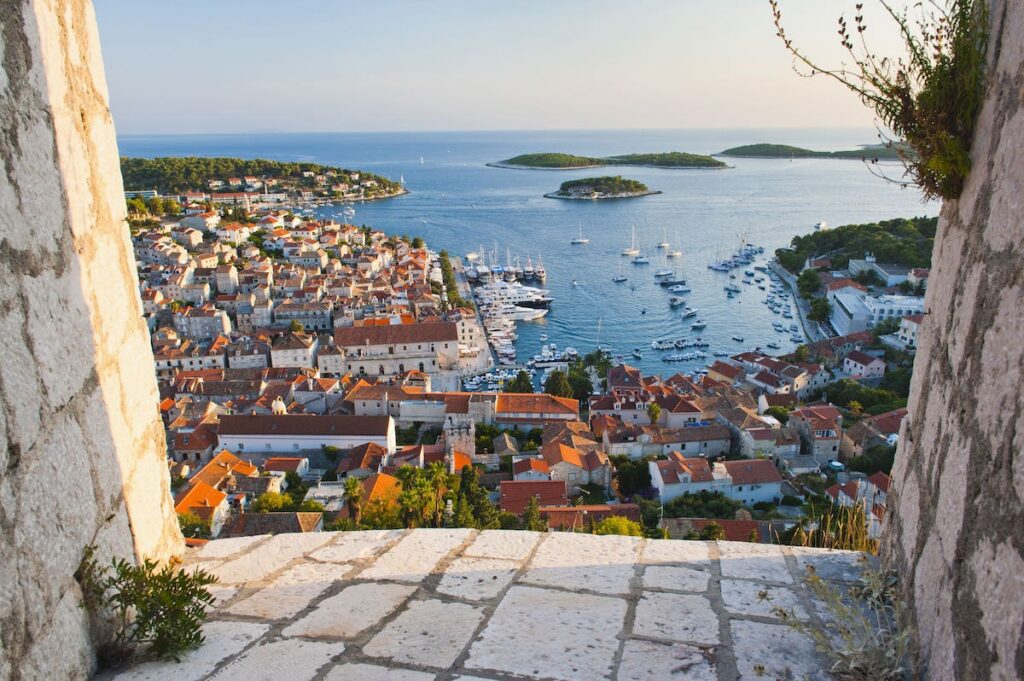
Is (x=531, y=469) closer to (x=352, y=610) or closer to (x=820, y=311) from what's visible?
(x=352, y=610)

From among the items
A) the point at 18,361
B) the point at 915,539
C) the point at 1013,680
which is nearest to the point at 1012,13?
the point at 915,539

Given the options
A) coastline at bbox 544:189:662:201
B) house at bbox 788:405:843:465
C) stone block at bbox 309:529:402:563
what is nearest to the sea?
coastline at bbox 544:189:662:201

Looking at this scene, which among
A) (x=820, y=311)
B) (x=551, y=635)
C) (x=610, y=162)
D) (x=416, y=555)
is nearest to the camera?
(x=551, y=635)

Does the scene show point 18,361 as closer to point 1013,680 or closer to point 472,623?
point 472,623

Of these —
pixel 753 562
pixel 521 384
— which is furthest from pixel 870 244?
pixel 753 562

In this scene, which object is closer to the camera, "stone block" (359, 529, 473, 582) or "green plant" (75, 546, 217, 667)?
"green plant" (75, 546, 217, 667)

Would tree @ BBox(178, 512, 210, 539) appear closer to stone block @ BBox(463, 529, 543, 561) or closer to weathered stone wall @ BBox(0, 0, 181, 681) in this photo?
stone block @ BBox(463, 529, 543, 561)
